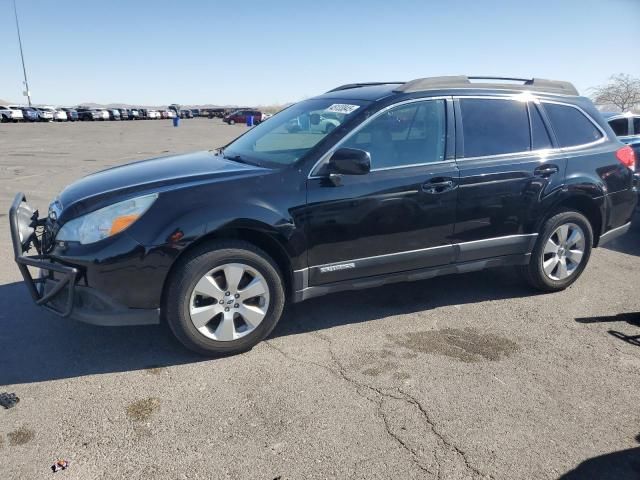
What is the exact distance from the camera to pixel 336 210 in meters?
3.87

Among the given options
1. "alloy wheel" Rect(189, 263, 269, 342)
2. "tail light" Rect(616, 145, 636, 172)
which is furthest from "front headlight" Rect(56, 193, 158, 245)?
"tail light" Rect(616, 145, 636, 172)

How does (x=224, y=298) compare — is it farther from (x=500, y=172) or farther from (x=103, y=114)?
(x=103, y=114)

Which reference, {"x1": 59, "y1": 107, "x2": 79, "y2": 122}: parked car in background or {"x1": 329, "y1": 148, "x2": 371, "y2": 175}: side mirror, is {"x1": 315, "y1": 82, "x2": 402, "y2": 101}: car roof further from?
{"x1": 59, "y1": 107, "x2": 79, "y2": 122}: parked car in background

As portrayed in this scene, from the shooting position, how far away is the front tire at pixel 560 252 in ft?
16.0

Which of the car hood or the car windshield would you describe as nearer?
the car hood

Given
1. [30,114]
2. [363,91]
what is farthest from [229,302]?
[30,114]

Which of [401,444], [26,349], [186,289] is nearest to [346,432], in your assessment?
[401,444]

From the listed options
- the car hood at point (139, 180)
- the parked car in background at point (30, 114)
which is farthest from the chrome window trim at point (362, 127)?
the parked car in background at point (30, 114)

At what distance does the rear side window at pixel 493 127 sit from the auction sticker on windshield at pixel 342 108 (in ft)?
3.21

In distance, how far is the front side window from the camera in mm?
4082

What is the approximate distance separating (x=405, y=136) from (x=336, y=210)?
915 millimetres

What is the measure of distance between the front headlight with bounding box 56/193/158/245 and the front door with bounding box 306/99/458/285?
1.17 meters

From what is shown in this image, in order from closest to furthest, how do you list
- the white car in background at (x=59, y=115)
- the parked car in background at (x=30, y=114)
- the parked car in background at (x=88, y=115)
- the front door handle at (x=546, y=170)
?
the front door handle at (x=546, y=170) < the parked car in background at (x=30, y=114) < the white car in background at (x=59, y=115) < the parked car in background at (x=88, y=115)

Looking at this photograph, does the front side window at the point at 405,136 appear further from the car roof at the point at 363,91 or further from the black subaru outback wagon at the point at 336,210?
the car roof at the point at 363,91
